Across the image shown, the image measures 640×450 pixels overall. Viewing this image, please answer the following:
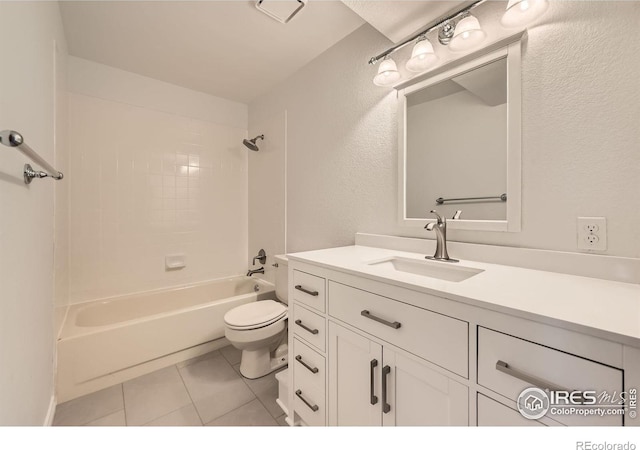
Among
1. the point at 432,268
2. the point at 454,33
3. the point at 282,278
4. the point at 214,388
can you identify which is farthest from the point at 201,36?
the point at 214,388

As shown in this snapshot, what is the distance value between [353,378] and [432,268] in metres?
0.59

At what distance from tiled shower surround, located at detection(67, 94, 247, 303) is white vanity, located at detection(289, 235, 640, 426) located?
1768 millimetres

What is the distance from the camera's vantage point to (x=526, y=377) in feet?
1.97

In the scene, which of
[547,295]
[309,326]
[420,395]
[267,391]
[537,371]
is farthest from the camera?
[267,391]

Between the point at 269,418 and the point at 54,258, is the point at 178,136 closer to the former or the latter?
the point at 54,258

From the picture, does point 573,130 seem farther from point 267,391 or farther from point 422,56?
point 267,391

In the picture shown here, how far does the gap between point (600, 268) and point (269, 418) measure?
1.63 m

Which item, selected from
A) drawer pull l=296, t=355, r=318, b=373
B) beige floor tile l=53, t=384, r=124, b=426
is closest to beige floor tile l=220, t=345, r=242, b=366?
beige floor tile l=53, t=384, r=124, b=426

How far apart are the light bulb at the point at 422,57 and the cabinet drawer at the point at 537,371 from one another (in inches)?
49.6

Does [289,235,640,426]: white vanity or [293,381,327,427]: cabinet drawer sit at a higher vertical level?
[289,235,640,426]: white vanity

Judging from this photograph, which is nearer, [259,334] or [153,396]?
[153,396]

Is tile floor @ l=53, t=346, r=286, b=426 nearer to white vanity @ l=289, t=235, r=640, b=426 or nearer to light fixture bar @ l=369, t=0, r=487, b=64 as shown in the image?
white vanity @ l=289, t=235, r=640, b=426

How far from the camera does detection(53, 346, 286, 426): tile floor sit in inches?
55.0
